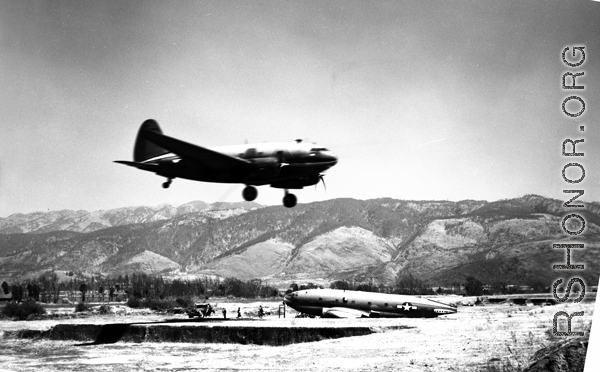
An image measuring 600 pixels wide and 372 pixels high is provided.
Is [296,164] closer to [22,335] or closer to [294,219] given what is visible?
[22,335]

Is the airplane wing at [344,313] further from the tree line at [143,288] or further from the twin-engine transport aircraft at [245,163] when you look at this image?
the tree line at [143,288]

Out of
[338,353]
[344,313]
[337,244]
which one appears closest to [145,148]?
[338,353]

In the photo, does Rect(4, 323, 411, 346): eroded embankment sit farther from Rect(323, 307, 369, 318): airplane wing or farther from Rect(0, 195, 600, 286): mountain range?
Rect(0, 195, 600, 286): mountain range

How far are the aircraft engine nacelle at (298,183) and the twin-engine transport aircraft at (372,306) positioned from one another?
30612 millimetres

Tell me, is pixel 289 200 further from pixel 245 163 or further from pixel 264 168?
pixel 245 163

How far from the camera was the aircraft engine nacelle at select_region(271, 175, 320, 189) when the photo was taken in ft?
52.7

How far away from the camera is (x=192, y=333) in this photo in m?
33.5

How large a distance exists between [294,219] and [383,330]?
106 metres

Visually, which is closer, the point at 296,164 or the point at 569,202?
the point at 296,164

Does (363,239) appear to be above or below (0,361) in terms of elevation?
above

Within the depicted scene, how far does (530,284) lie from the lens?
97188 millimetres

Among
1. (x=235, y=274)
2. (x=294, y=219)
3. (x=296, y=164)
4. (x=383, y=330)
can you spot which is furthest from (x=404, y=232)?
(x=296, y=164)

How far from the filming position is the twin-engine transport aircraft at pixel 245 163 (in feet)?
49.1


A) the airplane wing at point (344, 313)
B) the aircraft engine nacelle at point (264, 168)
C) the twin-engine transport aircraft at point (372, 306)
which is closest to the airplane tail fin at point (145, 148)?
the aircraft engine nacelle at point (264, 168)
